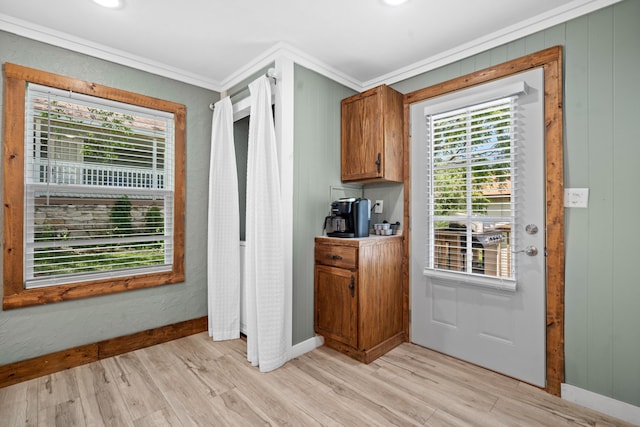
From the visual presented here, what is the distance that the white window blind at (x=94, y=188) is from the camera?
7.61 feet

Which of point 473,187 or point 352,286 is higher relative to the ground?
point 473,187

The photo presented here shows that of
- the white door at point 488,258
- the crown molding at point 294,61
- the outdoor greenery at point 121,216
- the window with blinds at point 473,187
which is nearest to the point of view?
the white door at point 488,258

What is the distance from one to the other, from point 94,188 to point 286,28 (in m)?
2.06

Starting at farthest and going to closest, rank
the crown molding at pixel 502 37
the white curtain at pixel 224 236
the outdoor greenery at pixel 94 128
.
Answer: the white curtain at pixel 224 236, the outdoor greenery at pixel 94 128, the crown molding at pixel 502 37

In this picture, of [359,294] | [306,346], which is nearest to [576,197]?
[359,294]

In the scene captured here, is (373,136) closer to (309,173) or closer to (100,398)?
(309,173)

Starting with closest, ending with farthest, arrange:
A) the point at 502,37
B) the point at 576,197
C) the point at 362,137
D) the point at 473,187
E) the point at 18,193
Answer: the point at 576,197 → the point at 18,193 → the point at 502,37 → the point at 473,187 → the point at 362,137

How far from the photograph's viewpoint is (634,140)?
1.82 m

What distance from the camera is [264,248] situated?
7.91 ft

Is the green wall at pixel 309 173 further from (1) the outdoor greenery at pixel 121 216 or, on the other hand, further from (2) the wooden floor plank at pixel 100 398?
(1) the outdoor greenery at pixel 121 216

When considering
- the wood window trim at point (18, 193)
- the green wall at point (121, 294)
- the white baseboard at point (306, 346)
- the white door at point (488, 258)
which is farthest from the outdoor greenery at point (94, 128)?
the white door at point (488, 258)

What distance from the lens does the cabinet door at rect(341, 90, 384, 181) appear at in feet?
8.90

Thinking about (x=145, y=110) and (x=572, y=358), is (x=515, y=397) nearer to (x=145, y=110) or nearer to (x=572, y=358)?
(x=572, y=358)

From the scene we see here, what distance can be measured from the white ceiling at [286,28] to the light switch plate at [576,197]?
116 centimetres
